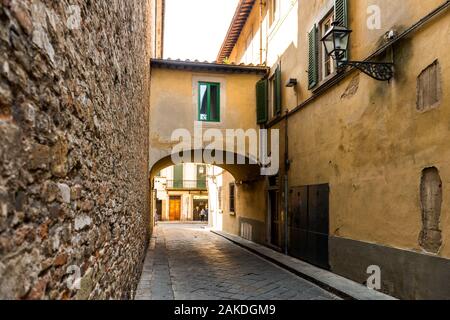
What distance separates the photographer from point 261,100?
12.0 meters

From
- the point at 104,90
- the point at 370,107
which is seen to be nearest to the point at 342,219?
the point at 370,107

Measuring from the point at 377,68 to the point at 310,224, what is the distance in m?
3.94

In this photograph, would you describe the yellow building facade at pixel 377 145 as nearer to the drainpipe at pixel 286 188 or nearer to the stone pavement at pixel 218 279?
the drainpipe at pixel 286 188

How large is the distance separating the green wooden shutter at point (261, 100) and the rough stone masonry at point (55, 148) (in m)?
8.75

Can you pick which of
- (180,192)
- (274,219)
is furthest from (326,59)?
(180,192)

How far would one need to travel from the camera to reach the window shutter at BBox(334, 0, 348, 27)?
7.43 metres

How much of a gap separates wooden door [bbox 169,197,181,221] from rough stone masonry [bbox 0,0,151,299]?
31.7m

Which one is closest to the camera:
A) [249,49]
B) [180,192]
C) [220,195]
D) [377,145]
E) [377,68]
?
[377,68]

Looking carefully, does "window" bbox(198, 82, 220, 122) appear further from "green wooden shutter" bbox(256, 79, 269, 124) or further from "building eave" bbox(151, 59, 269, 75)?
"green wooden shutter" bbox(256, 79, 269, 124)

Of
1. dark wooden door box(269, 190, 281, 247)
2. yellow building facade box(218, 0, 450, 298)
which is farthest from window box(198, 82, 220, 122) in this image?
dark wooden door box(269, 190, 281, 247)

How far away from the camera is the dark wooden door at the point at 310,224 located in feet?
26.8

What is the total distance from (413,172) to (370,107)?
1.55 m

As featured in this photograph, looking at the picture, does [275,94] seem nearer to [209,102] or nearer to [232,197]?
[209,102]

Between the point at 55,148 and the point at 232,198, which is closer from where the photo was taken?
the point at 55,148
